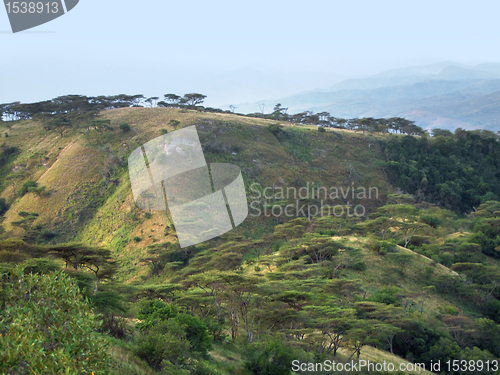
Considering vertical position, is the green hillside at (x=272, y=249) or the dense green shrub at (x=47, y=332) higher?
the dense green shrub at (x=47, y=332)

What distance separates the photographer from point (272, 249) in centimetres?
3556

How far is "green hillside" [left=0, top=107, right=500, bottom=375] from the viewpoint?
49.4 ft

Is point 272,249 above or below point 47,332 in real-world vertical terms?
below

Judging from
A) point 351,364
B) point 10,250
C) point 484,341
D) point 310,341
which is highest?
point 10,250

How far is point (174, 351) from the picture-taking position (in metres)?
11.8

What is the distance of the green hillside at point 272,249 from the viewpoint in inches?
593

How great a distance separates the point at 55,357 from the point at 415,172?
A: 204ft

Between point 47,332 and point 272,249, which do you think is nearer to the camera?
point 47,332

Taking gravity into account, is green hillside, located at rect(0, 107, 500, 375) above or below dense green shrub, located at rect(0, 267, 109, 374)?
below

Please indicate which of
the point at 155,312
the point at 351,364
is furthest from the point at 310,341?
the point at 155,312

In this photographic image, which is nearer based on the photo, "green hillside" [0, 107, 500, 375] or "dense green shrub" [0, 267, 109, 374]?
"dense green shrub" [0, 267, 109, 374]

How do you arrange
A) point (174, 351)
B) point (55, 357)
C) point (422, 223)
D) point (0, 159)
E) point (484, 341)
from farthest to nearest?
point (0, 159), point (422, 223), point (484, 341), point (174, 351), point (55, 357)

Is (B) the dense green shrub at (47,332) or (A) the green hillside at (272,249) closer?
(B) the dense green shrub at (47,332)

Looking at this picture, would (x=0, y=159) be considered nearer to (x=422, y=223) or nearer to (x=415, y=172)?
(x=422, y=223)
